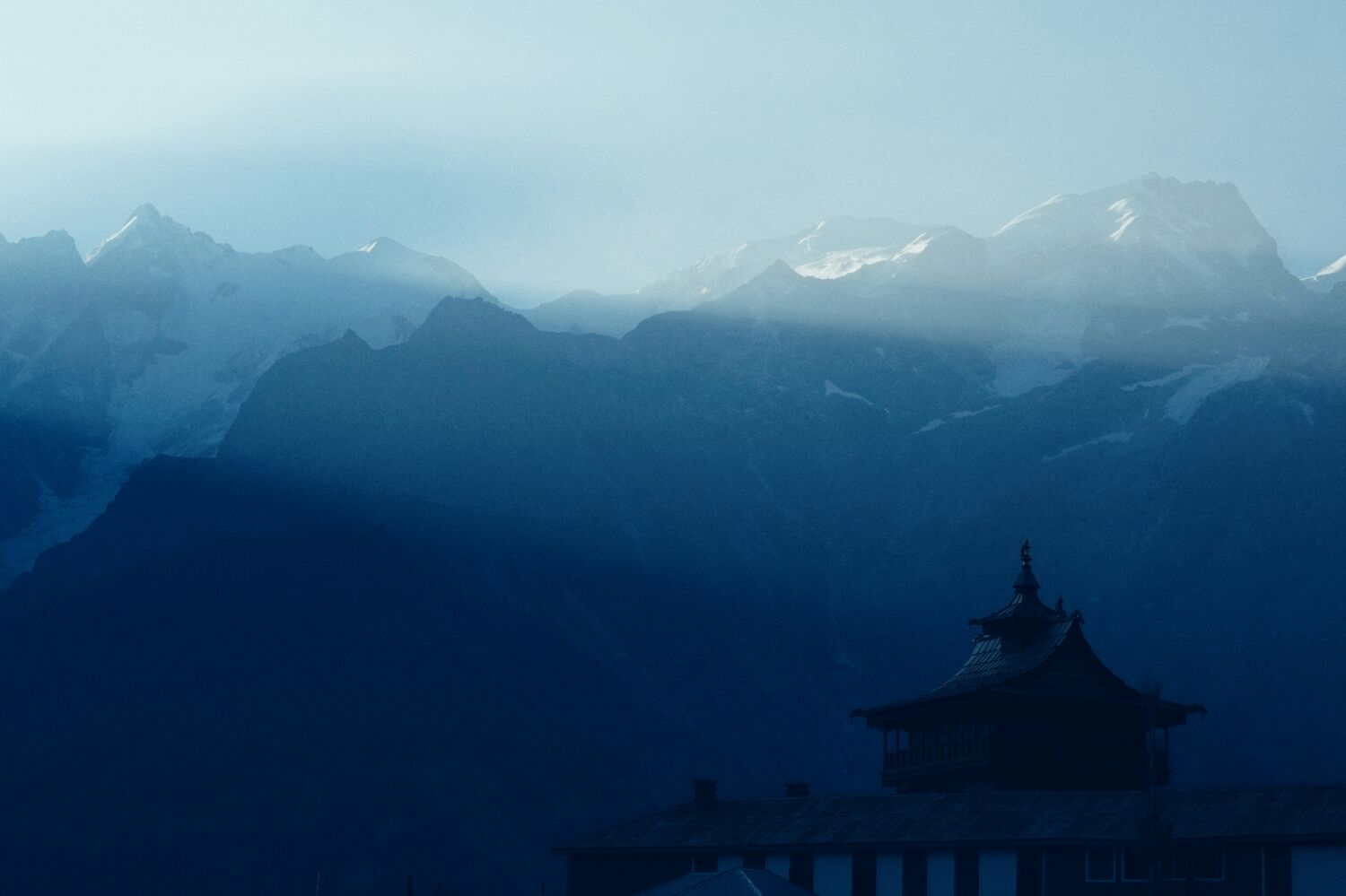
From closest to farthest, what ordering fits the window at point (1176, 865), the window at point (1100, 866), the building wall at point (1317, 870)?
the building wall at point (1317, 870) → the window at point (1176, 865) → the window at point (1100, 866)

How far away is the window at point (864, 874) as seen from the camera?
60.2m

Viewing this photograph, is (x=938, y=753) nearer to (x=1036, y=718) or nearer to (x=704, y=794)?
(x=1036, y=718)

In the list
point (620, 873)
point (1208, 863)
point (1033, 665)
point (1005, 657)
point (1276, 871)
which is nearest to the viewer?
point (1276, 871)

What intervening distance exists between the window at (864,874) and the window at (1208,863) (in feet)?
32.2

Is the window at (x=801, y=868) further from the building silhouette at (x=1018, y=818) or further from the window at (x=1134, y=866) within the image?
the window at (x=1134, y=866)

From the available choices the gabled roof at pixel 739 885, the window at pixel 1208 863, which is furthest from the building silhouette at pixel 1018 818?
the gabled roof at pixel 739 885

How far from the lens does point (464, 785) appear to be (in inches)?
6668

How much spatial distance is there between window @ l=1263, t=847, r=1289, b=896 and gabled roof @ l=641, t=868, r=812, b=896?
12.2m

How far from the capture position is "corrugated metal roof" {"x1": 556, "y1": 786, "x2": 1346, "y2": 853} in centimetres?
5316

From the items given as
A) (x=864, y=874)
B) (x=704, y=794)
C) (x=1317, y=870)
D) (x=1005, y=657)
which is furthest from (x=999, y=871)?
(x=1005, y=657)

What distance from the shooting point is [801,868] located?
6181cm

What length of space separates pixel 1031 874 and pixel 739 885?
8.05 m

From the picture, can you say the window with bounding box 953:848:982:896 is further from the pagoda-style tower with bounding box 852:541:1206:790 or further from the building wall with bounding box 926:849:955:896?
the pagoda-style tower with bounding box 852:541:1206:790

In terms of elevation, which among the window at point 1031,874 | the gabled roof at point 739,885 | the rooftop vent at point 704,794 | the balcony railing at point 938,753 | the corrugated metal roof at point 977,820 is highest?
the balcony railing at point 938,753
